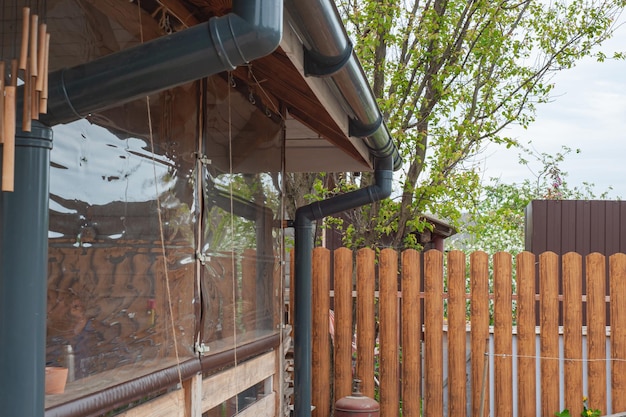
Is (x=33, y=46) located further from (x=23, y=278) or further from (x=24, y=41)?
(x=23, y=278)

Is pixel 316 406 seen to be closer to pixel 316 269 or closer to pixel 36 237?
pixel 316 269

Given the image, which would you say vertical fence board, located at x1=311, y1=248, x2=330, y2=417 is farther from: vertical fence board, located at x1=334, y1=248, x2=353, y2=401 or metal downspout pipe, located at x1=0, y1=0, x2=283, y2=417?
metal downspout pipe, located at x1=0, y1=0, x2=283, y2=417

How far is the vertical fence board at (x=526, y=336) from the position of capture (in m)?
7.42

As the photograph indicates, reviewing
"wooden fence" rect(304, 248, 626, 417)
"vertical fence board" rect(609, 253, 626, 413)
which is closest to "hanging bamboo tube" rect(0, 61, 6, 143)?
"wooden fence" rect(304, 248, 626, 417)

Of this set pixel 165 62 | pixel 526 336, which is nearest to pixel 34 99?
pixel 165 62

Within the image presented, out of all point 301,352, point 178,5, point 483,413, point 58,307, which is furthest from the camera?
point 483,413

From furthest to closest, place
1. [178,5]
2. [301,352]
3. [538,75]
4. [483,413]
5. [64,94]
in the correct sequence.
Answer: [538,75], [483,413], [301,352], [178,5], [64,94]

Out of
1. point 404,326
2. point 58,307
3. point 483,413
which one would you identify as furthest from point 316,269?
point 58,307

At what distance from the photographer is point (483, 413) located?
7492 millimetres

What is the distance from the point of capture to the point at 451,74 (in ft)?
30.6

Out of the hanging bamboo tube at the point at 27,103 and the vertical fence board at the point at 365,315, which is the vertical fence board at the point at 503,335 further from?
the hanging bamboo tube at the point at 27,103

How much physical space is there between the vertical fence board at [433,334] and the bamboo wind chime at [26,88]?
18.6ft

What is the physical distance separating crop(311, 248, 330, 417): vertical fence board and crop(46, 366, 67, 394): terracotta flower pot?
17.2 feet

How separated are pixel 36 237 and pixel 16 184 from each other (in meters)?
0.13
